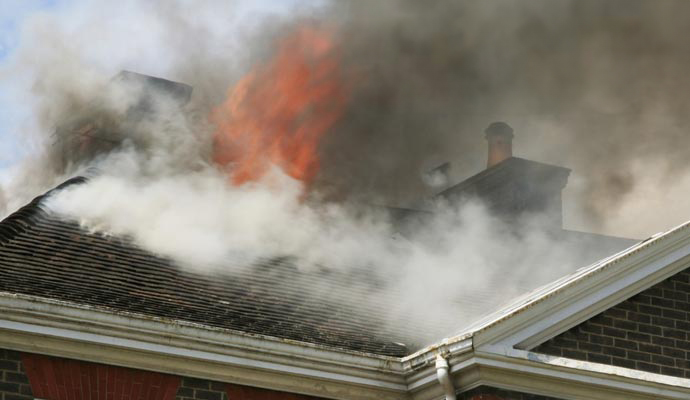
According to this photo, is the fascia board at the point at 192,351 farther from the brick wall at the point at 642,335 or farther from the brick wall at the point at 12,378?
the brick wall at the point at 642,335

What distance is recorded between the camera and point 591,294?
14047 millimetres

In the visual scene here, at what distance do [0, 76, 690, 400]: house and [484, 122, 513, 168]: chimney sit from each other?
810 cm

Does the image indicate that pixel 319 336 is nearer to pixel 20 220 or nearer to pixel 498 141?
pixel 20 220

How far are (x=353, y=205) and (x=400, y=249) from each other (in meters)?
1.71

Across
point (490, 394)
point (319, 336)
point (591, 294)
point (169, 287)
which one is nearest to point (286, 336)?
point (319, 336)

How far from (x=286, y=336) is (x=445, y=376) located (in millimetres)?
1722

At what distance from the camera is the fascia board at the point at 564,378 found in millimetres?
13391

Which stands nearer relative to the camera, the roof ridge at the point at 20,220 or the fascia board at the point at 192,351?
the fascia board at the point at 192,351

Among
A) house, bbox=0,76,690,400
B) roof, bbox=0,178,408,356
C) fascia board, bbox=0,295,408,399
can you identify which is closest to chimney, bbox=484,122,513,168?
roof, bbox=0,178,408,356

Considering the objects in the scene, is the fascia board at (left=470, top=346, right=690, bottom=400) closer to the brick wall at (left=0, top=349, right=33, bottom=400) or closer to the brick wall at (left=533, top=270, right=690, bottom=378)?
the brick wall at (left=533, top=270, right=690, bottom=378)

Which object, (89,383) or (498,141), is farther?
(498,141)

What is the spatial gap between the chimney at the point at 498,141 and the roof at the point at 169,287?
777 cm

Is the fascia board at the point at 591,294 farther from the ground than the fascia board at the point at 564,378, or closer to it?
farther from the ground

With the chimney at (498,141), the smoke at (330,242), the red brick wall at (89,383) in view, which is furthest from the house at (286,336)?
the chimney at (498,141)
